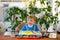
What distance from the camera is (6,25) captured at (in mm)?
1716

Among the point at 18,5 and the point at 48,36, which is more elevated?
the point at 18,5

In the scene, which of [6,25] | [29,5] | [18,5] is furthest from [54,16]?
[6,25]

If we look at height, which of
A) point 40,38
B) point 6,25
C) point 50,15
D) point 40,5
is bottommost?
point 40,38

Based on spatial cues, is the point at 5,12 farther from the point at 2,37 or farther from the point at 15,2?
the point at 2,37

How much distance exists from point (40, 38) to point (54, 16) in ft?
1.00

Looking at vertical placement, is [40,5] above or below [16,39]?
above

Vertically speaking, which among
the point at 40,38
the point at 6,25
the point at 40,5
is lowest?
the point at 40,38

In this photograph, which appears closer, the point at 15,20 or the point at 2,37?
the point at 2,37

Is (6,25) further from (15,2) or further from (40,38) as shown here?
(40,38)

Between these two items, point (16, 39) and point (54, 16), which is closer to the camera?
point (16, 39)

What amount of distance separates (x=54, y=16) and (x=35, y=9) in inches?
9.1

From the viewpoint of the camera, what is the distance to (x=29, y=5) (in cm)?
170

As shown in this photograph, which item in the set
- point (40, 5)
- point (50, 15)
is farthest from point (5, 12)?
point (50, 15)

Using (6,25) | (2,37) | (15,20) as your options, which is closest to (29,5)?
(15,20)
